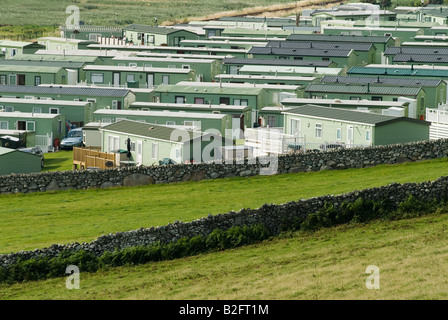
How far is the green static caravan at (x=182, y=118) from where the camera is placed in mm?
56750

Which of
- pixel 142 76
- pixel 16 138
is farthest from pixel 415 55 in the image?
pixel 16 138

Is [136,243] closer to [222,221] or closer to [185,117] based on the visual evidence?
[222,221]

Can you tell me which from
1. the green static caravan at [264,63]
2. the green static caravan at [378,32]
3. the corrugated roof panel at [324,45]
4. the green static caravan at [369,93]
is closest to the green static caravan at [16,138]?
the green static caravan at [369,93]

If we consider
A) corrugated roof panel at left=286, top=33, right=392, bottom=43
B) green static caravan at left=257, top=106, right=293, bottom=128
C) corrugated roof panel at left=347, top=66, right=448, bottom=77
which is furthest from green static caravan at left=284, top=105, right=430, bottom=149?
corrugated roof panel at left=286, top=33, right=392, bottom=43

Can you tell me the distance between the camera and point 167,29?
4158 inches

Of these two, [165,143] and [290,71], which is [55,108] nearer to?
[165,143]

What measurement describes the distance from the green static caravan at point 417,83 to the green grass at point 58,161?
19.8 metres

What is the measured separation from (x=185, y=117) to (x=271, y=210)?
27.7 m

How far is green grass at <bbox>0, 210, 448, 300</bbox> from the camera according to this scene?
23.5 metres

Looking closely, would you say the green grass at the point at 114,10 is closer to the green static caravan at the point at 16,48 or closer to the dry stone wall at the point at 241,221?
the green static caravan at the point at 16,48

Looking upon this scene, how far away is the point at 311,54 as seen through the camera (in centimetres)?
8356

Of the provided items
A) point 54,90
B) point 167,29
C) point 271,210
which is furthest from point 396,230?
point 167,29

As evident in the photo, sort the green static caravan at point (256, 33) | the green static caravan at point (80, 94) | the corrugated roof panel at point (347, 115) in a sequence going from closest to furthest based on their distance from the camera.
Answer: the corrugated roof panel at point (347, 115) → the green static caravan at point (80, 94) → the green static caravan at point (256, 33)

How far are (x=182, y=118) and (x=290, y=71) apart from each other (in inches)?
769
